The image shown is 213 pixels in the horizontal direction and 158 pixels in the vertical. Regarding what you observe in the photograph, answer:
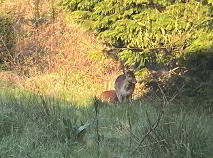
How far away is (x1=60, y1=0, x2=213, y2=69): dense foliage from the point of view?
7.56 meters

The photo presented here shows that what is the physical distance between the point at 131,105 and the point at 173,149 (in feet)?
9.72

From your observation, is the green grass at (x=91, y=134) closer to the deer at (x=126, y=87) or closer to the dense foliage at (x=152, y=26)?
the dense foliage at (x=152, y=26)

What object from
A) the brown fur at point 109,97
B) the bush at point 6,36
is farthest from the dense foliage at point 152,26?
the bush at point 6,36

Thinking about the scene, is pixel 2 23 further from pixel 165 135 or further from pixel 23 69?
pixel 165 135

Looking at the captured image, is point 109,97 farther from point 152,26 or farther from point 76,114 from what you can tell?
point 76,114

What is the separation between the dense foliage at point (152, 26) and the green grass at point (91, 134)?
1.19m

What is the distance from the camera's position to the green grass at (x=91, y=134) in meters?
5.04

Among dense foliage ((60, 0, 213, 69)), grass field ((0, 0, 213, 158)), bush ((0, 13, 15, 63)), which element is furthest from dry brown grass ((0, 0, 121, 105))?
dense foliage ((60, 0, 213, 69))

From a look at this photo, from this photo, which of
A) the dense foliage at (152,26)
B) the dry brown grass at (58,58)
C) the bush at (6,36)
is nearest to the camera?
the dense foliage at (152,26)

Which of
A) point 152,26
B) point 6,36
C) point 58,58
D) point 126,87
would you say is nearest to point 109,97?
point 126,87

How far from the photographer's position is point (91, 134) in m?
6.11

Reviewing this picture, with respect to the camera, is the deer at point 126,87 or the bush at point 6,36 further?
the bush at point 6,36

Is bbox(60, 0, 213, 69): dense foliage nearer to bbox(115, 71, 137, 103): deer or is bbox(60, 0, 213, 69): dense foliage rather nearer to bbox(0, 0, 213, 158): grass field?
bbox(115, 71, 137, 103): deer

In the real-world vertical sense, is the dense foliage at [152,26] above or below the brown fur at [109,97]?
A: above
